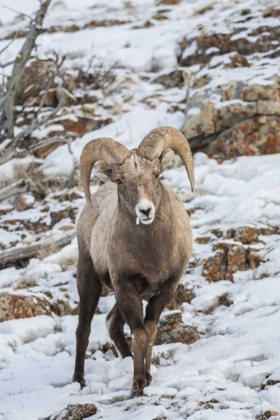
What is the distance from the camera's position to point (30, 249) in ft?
32.0

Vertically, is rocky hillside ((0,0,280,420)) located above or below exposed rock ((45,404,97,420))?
below

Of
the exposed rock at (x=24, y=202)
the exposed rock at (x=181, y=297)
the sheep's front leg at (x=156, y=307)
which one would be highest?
the sheep's front leg at (x=156, y=307)

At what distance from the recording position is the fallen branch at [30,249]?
9.53 m

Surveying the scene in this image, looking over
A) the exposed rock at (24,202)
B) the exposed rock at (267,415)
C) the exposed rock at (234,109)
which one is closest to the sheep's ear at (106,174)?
the exposed rock at (267,415)

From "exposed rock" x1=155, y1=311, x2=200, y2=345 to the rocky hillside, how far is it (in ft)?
0.07

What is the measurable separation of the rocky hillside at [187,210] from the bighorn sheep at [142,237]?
1.46ft

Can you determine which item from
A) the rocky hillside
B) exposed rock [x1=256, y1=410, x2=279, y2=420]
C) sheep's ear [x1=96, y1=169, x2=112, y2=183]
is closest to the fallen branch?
the rocky hillside

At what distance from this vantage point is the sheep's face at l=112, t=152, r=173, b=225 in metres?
5.04

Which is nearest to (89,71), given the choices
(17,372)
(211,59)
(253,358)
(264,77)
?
(211,59)

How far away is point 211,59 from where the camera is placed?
17.1 metres

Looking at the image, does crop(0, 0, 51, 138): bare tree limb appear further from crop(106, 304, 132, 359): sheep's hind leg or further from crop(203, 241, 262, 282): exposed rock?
crop(106, 304, 132, 359): sheep's hind leg

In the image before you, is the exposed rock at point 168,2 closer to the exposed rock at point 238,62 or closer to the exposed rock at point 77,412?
the exposed rock at point 238,62

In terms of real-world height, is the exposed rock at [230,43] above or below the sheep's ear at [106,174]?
below

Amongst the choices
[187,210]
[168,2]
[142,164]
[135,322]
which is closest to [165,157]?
[142,164]
